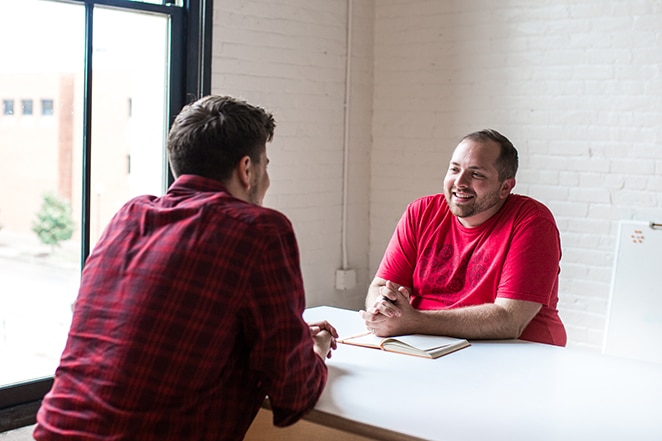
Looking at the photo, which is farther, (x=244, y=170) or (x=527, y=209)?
(x=527, y=209)

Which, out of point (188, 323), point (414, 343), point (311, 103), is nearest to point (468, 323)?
point (414, 343)

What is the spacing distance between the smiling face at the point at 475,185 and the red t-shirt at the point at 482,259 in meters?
0.03

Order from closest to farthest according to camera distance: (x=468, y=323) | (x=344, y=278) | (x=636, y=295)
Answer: (x=468, y=323)
(x=636, y=295)
(x=344, y=278)

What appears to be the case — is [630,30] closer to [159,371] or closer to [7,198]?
[7,198]

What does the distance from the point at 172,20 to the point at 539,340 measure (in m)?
2.27

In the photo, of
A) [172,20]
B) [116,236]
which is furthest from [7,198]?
[116,236]

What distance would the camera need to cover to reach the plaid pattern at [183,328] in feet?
4.86

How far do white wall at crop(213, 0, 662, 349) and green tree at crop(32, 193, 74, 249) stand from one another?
0.94 m

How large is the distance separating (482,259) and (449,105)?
207cm

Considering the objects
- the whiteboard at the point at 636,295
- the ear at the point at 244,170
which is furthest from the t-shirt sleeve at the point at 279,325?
the whiteboard at the point at 636,295

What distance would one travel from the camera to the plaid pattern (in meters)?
1.48

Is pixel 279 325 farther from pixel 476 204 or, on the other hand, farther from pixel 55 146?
pixel 55 146

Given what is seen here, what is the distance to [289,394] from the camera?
1.62 m

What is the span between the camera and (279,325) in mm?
1546
